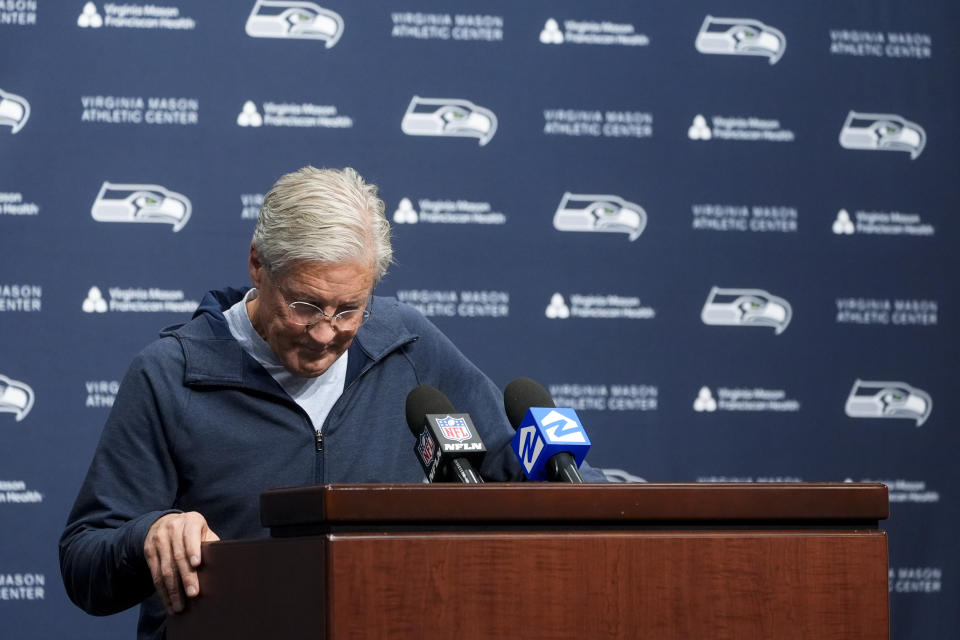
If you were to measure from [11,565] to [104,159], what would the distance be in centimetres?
106

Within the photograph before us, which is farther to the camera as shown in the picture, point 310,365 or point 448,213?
point 448,213

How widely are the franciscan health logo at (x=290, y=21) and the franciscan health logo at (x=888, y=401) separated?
71.0 inches

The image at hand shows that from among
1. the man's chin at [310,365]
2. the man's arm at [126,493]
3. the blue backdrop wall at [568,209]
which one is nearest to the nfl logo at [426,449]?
the man's arm at [126,493]

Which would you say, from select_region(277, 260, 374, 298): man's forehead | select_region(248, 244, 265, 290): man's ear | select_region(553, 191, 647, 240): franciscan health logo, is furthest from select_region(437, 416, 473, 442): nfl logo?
select_region(553, 191, 647, 240): franciscan health logo

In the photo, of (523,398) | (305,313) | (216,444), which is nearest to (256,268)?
(305,313)

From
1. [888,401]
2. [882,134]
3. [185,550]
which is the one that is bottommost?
[888,401]

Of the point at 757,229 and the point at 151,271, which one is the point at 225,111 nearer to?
the point at 151,271

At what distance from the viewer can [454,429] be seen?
1.22 m

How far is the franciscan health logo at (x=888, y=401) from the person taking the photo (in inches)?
137

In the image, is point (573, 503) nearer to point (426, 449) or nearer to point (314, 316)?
point (426, 449)

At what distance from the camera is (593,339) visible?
11.0 ft

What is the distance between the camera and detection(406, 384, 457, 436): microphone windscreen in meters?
1.43

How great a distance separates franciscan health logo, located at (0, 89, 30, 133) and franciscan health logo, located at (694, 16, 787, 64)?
188cm

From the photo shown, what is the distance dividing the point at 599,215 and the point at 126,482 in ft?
6.61
